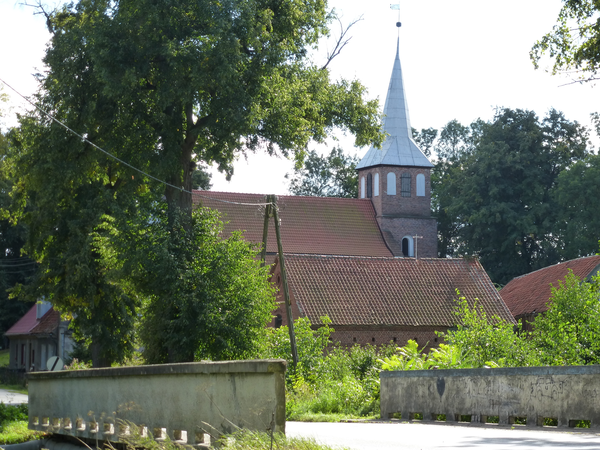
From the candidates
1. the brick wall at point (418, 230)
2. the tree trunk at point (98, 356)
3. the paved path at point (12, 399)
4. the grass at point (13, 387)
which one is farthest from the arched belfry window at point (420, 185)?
the tree trunk at point (98, 356)

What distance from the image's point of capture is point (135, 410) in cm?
1282

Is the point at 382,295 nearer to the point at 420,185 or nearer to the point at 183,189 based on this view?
the point at 183,189

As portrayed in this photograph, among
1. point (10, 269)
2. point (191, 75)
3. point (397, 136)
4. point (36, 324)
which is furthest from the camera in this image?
point (10, 269)

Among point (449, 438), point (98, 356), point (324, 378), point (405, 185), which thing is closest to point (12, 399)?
point (98, 356)

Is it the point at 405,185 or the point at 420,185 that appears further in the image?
the point at 420,185

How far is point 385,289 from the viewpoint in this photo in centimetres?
4178

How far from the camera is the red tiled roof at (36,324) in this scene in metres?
54.1

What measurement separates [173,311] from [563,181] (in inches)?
1669

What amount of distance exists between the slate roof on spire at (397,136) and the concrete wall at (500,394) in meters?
48.0

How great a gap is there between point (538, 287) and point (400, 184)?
18.6 metres

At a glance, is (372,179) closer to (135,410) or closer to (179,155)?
(179,155)

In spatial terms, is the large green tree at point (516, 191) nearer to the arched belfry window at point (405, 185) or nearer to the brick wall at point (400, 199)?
the brick wall at point (400, 199)

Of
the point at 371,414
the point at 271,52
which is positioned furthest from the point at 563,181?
the point at 371,414

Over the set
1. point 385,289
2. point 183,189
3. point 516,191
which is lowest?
point 385,289
